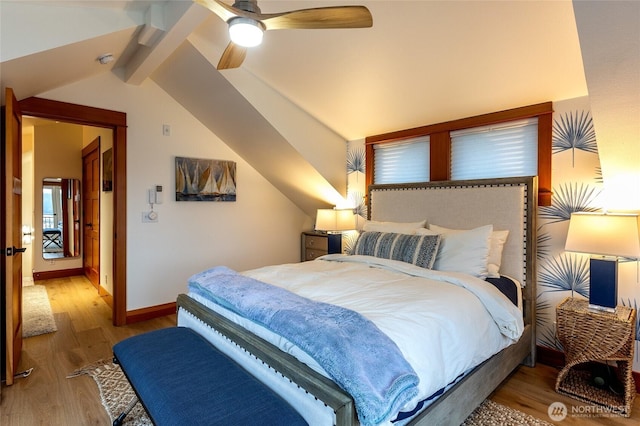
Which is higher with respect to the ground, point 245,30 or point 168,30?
point 168,30

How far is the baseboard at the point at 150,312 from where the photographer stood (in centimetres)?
362

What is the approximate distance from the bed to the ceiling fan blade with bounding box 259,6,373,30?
4.73 feet

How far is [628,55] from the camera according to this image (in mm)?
1586

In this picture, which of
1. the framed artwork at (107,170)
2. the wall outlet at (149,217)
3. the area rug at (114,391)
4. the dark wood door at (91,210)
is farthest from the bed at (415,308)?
the dark wood door at (91,210)

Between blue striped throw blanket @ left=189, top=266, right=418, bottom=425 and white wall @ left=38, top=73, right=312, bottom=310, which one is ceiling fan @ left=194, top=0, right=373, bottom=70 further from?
white wall @ left=38, top=73, right=312, bottom=310

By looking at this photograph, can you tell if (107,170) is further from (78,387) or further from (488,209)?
(488,209)

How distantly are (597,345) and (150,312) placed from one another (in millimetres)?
3991

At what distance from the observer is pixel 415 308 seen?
1.73 meters

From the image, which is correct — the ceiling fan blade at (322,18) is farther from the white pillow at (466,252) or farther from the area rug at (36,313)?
the area rug at (36,313)

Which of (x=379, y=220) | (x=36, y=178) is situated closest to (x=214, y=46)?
(x=379, y=220)

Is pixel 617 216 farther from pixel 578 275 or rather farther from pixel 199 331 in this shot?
pixel 199 331

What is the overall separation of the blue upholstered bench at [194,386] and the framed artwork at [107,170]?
3101 millimetres

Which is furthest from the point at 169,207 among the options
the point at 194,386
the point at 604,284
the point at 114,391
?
the point at 604,284

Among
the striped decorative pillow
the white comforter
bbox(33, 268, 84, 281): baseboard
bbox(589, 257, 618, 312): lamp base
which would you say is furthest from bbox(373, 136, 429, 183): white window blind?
bbox(33, 268, 84, 281): baseboard
